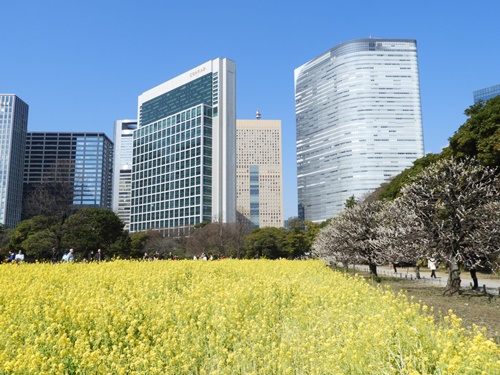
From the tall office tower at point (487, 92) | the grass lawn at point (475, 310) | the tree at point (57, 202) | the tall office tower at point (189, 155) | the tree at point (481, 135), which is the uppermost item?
the tall office tower at point (487, 92)

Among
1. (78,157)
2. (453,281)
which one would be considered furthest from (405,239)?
(78,157)

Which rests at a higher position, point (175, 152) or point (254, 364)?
point (175, 152)

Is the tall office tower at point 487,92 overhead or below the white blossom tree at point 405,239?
overhead

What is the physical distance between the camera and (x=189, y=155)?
12238cm

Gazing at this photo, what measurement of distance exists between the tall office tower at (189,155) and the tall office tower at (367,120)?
76.7 m

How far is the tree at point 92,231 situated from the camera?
39.9m

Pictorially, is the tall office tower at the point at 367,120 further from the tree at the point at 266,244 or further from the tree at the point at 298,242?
the tree at the point at 266,244

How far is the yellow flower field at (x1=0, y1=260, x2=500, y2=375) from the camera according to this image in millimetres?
4438

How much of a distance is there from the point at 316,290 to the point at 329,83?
643 feet

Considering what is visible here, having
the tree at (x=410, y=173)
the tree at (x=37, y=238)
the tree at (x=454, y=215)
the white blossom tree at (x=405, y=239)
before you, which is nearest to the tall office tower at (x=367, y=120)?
the tree at (x=410, y=173)

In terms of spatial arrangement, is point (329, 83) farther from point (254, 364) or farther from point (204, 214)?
point (254, 364)

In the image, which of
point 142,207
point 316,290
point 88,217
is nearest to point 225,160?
point 142,207

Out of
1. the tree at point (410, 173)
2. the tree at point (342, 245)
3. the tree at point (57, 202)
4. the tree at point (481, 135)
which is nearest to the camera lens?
the tree at point (481, 135)

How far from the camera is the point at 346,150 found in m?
179
